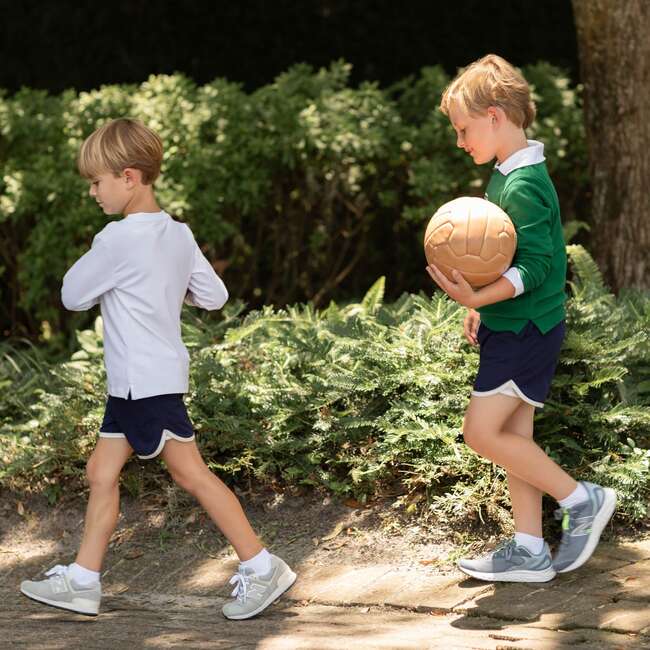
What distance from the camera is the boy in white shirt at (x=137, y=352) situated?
3982 millimetres

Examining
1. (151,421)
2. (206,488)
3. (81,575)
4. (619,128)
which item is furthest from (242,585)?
(619,128)

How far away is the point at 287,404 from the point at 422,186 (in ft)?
8.90

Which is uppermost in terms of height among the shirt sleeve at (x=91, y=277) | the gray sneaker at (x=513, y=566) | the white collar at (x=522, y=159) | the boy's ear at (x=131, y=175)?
the boy's ear at (x=131, y=175)

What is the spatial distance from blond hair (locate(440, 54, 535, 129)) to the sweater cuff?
1.73 feet

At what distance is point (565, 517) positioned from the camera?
13.8 ft

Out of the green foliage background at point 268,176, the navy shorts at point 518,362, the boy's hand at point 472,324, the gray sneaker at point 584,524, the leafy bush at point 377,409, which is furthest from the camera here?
the green foliage background at point 268,176

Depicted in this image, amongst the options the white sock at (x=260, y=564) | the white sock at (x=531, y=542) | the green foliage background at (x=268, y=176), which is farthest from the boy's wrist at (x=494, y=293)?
the green foliage background at (x=268, y=176)

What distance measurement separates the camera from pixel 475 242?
3887 millimetres

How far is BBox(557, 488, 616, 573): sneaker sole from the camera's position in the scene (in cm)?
416

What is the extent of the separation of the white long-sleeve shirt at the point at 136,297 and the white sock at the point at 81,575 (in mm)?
624

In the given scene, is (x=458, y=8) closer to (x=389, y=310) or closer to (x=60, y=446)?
(x=389, y=310)

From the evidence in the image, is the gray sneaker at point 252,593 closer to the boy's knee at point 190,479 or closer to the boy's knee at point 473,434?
the boy's knee at point 190,479

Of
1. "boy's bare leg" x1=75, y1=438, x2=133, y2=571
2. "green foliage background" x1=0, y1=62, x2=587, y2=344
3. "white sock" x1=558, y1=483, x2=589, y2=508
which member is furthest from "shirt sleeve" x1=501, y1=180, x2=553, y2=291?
"green foliage background" x1=0, y1=62, x2=587, y2=344

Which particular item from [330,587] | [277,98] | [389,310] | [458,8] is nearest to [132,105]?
[277,98]
